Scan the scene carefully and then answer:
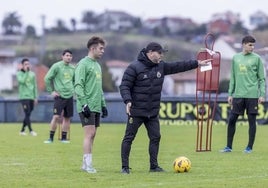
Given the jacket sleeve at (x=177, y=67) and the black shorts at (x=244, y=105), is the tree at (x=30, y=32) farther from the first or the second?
the jacket sleeve at (x=177, y=67)

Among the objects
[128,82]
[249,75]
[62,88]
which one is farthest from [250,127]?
[62,88]

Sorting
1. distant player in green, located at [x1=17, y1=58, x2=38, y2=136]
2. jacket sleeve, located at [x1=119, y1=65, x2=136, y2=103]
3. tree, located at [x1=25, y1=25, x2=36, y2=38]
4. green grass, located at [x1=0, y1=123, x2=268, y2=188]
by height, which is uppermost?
tree, located at [x1=25, y1=25, x2=36, y2=38]

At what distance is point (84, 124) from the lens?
44.7 ft

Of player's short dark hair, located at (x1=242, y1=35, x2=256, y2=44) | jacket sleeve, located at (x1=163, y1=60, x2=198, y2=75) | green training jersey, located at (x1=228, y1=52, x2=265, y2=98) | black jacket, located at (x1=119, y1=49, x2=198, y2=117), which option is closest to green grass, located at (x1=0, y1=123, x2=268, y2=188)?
A: black jacket, located at (x1=119, y1=49, x2=198, y2=117)

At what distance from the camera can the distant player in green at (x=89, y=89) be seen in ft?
44.4

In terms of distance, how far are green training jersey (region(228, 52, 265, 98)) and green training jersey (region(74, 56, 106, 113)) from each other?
14.4ft

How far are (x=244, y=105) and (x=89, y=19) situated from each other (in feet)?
513

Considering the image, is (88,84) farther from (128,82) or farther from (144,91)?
(144,91)

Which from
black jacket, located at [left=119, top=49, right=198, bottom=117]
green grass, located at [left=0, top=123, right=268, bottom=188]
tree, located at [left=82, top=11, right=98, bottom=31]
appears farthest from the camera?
tree, located at [left=82, top=11, right=98, bottom=31]

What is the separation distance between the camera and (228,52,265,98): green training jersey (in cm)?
1711

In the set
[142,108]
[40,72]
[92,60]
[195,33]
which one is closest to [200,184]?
[142,108]

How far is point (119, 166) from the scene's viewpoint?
47.9 ft

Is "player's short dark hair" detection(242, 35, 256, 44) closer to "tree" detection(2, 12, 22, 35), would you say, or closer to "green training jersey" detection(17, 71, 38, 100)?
A: "green training jersey" detection(17, 71, 38, 100)

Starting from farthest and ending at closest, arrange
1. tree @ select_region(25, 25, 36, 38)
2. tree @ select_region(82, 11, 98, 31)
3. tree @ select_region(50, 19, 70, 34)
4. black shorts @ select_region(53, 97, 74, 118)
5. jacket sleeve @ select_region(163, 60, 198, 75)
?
tree @ select_region(82, 11, 98, 31) < tree @ select_region(50, 19, 70, 34) < tree @ select_region(25, 25, 36, 38) < black shorts @ select_region(53, 97, 74, 118) < jacket sleeve @ select_region(163, 60, 198, 75)
